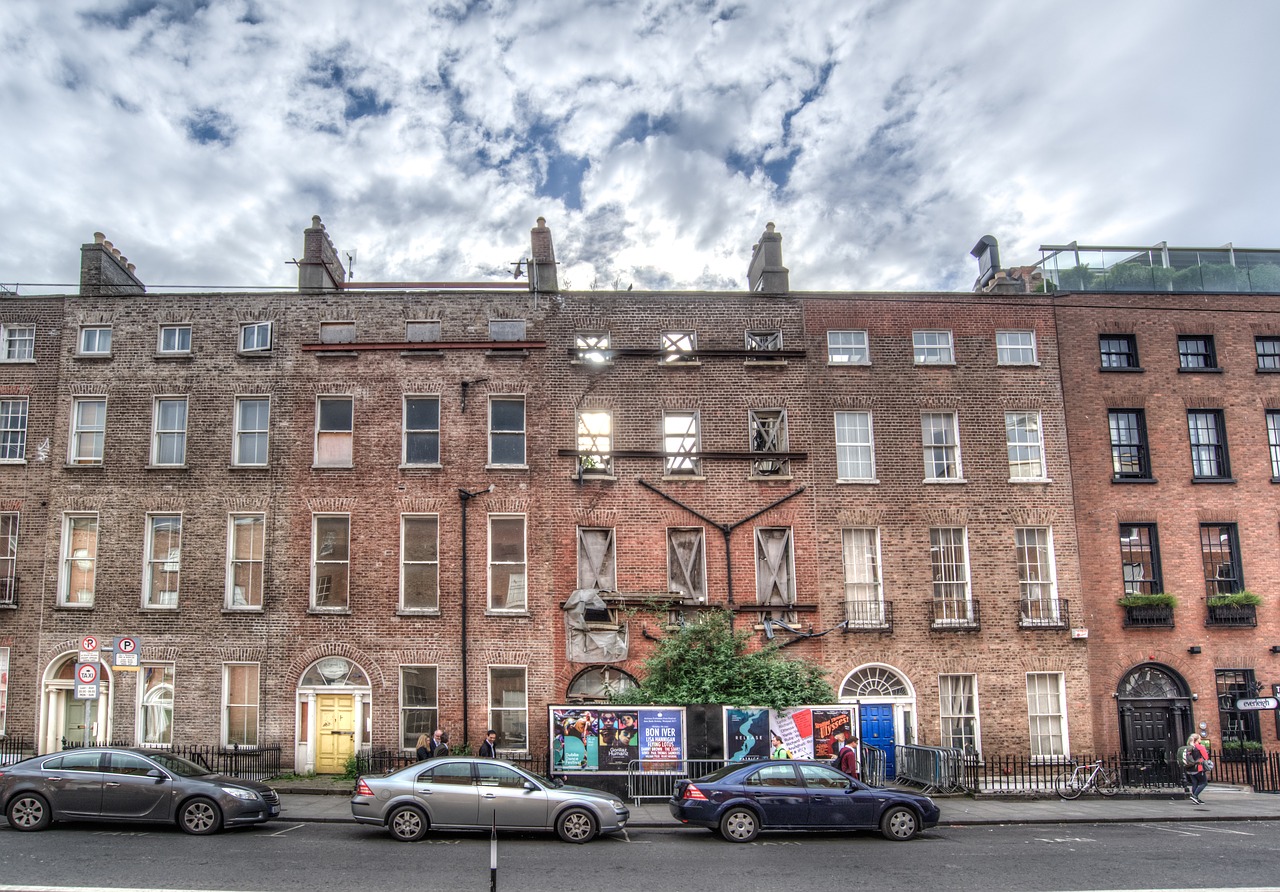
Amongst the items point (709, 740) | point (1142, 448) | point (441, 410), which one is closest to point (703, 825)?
point (709, 740)

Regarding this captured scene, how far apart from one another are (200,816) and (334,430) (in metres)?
12.0

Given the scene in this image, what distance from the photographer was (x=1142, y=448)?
2719 centimetres

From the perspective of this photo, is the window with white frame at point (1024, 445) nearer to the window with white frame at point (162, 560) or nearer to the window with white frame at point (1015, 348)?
the window with white frame at point (1015, 348)

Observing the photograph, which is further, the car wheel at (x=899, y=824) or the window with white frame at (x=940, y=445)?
the window with white frame at (x=940, y=445)

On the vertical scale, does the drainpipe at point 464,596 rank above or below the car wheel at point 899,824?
above

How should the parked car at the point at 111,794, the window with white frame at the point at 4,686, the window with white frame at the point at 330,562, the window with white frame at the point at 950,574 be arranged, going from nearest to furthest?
the parked car at the point at 111,794
the window with white frame at the point at 4,686
the window with white frame at the point at 330,562
the window with white frame at the point at 950,574

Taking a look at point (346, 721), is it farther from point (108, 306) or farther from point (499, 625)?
point (108, 306)

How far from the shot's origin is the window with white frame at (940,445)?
87.5 feet

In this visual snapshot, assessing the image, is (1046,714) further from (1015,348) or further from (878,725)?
(1015,348)

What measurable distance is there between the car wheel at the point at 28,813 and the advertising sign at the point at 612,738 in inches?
376

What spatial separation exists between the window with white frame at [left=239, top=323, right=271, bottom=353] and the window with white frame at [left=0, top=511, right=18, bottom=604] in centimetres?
751

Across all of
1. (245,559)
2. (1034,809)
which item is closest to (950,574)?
(1034,809)

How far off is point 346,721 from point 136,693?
5.52 metres

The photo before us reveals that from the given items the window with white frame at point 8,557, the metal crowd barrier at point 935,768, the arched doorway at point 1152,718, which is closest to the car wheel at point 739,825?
the metal crowd barrier at point 935,768
